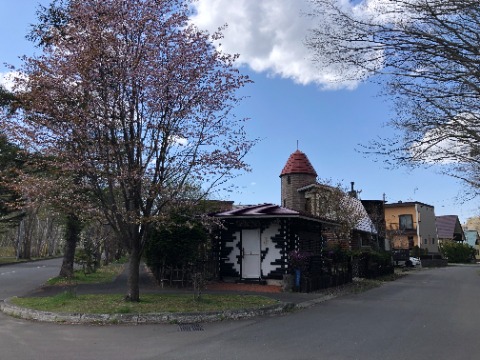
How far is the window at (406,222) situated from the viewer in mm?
59975

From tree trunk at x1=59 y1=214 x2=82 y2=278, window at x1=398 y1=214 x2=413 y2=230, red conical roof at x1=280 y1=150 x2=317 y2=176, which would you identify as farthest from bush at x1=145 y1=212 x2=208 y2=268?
window at x1=398 y1=214 x2=413 y2=230

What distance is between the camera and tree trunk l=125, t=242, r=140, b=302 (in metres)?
12.8

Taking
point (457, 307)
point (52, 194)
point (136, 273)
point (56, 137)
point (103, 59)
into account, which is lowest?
point (457, 307)

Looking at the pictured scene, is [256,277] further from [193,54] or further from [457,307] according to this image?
[193,54]

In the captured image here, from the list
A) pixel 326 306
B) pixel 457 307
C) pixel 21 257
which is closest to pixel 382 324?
pixel 326 306

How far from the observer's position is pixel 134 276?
1287 cm

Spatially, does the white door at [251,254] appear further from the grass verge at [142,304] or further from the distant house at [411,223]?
the distant house at [411,223]

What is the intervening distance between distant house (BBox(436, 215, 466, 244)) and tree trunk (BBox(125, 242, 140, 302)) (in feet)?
228

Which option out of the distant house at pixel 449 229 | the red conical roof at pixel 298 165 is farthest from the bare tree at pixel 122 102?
the distant house at pixel 449 229

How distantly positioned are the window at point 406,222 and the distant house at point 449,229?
638 inches

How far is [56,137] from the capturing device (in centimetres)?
1238

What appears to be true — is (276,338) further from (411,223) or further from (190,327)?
(411,223)

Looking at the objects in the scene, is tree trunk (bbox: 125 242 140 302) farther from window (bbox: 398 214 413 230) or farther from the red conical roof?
window (bbox: 398 214 413 230)

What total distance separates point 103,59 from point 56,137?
251cm
